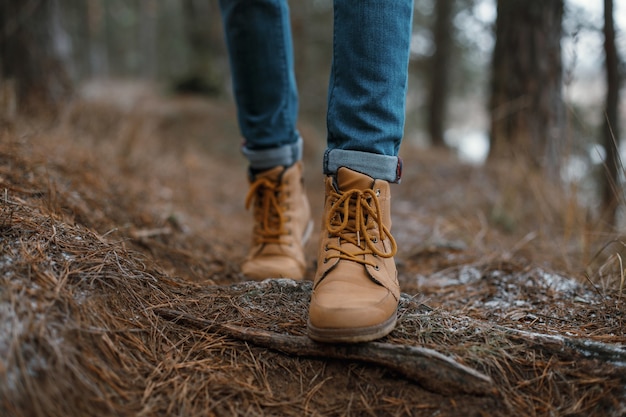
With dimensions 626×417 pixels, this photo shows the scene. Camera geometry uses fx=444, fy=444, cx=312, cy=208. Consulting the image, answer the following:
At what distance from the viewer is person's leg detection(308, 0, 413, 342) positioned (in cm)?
119

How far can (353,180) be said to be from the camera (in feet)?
3.98

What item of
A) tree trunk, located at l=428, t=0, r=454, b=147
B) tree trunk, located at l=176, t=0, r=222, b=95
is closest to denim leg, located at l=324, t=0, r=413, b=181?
tree trunk, located at l=428, t=0, r=454, b=147

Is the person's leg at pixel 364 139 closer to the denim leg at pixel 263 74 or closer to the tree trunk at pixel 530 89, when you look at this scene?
the denim leg at pixel 263 74

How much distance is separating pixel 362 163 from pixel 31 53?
3402mm

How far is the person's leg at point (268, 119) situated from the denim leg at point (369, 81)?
19.9 inches

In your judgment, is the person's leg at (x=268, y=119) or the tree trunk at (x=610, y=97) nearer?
the person's leg at (x=268, y=119)

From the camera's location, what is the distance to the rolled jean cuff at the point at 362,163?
1213 millimetres

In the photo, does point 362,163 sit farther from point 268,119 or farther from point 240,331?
point 268,119

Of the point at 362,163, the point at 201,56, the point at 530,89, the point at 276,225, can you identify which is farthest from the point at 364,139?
the point at 201,56

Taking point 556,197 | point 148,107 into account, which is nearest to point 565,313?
point 556,197

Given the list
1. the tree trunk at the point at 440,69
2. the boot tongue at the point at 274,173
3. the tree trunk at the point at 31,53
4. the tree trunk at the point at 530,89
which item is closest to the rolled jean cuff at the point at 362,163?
the boot tongue at the point at 274,173

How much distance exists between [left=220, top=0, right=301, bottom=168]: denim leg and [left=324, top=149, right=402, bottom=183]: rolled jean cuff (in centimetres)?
53

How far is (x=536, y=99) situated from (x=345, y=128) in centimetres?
282

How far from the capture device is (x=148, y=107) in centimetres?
640
